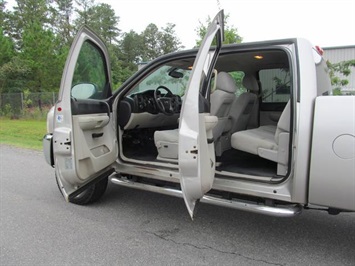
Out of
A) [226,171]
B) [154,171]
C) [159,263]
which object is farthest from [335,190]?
[154,171]

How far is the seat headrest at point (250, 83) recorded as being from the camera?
4645 mm

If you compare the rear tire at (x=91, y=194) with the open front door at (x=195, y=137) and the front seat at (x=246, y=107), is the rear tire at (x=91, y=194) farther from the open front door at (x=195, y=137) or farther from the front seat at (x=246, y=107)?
the front seat at (x=246, y=107)

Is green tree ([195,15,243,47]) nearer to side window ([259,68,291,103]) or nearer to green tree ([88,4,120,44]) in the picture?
side window ([259,68,291,103])

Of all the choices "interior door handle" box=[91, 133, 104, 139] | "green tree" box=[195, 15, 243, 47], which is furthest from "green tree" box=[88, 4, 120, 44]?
"interior door handle" box=[91, 133, 104, 139]

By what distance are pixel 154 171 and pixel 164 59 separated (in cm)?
124

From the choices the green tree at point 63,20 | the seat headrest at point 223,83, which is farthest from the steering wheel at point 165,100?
the green tree at point 63,20

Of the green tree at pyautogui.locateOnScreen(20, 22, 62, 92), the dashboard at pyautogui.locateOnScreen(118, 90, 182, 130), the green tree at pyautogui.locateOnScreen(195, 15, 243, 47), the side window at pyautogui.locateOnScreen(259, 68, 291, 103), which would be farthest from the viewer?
the green tree at pyautogui.locateOnScreen(20, 22, 62, 92)

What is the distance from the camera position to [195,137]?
8.76 feet

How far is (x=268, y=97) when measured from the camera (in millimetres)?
4883

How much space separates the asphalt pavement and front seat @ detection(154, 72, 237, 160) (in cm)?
76

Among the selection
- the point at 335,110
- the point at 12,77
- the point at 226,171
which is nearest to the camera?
the point at 335,110

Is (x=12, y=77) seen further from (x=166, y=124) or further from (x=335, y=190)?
(x=335, y=190)

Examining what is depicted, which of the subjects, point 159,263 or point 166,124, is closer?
point 159,263

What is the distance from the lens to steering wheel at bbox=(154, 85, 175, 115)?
436cm
